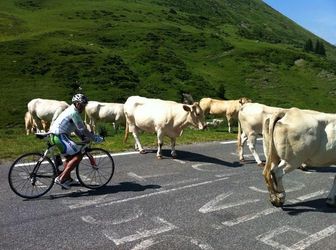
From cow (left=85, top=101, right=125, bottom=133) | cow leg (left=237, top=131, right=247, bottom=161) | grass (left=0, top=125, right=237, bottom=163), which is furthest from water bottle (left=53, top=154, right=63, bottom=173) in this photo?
cow (left=85, top=101, right=125, bottom=133)

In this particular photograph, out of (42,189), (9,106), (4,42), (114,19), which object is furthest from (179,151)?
(114,19)

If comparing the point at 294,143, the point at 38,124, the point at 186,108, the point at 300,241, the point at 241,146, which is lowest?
the point at 300,241

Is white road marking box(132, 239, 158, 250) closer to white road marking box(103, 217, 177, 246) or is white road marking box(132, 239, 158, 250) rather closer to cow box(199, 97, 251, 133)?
white road marking box(103, 217, 177, 246)

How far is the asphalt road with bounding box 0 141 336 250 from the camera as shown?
8.46 m

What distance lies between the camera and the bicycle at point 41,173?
10836 mm

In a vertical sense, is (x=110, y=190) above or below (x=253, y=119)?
below

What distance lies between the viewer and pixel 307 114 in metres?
10.6

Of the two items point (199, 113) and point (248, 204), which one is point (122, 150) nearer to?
point (199, 113)

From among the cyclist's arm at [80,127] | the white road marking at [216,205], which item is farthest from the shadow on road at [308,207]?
the cyclist's arm at [80,127]

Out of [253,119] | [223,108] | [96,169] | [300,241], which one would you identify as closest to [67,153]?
[96,169]

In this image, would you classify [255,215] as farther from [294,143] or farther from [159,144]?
[159,144]

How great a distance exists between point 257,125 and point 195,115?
2091 mm

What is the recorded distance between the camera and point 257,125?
15.8 m

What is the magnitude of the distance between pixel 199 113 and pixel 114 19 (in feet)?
302
